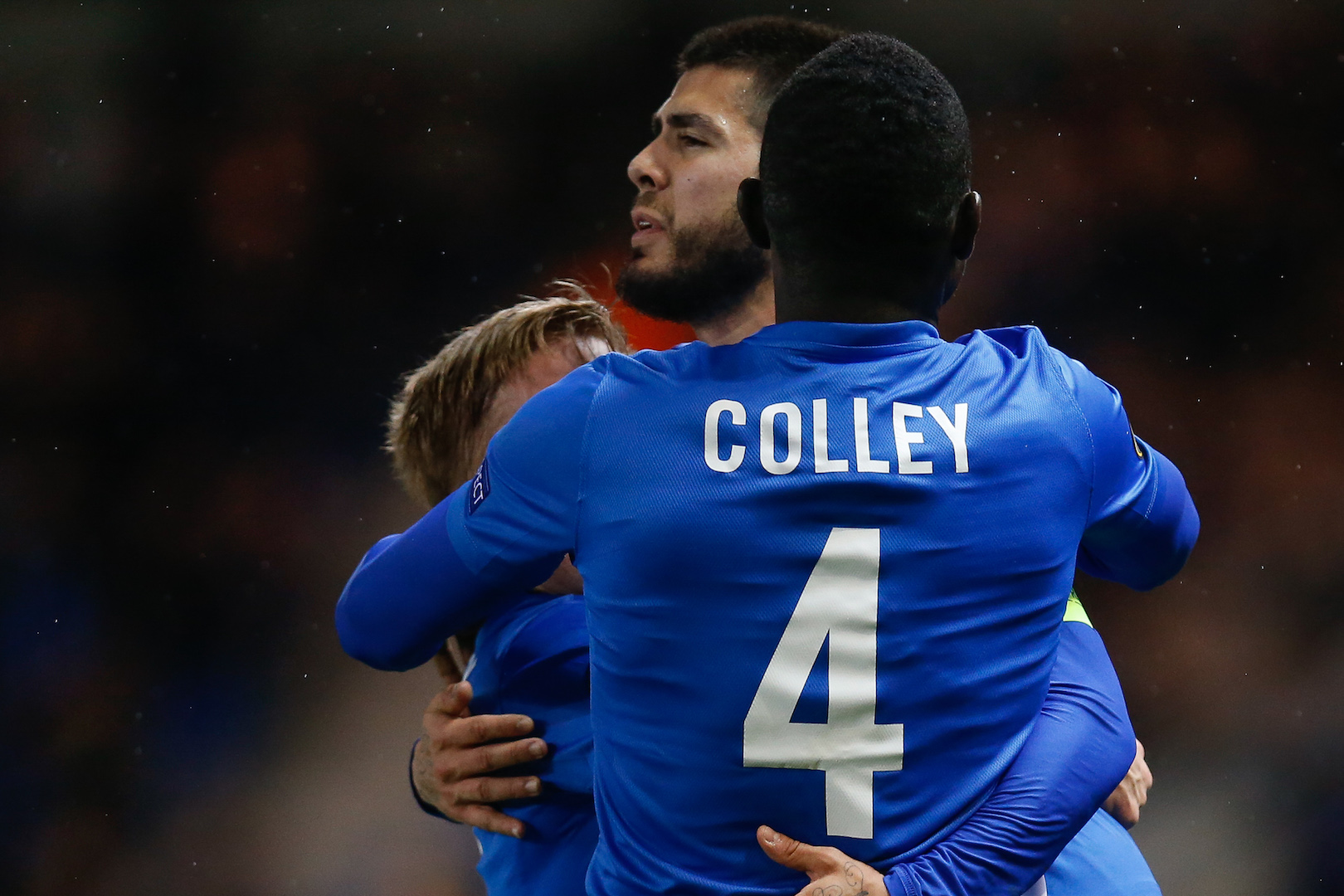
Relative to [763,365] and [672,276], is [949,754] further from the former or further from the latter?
[672,276]

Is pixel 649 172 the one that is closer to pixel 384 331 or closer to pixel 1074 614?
pixel 1074 614

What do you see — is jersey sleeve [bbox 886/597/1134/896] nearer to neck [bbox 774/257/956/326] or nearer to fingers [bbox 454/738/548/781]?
neck [bbox 774/257/956/326]

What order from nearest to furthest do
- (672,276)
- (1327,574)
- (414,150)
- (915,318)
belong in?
(915,318) → (672,276) → (1327,574) → (414,150)

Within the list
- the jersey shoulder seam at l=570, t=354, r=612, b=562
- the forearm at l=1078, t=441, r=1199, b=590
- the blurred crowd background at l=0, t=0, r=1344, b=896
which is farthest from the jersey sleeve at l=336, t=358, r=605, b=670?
the blurred crowd background at l=0, t=0, r=1344, b=896

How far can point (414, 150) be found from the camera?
5117mm

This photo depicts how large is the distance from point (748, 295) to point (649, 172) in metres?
0.28

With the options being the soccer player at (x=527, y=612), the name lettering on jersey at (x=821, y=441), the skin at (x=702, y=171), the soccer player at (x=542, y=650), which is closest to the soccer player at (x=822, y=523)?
the name lettering on jersey at (x=821, y=441)

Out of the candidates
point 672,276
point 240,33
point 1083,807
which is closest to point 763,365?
point 1083,807

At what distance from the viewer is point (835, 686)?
42.9 inches

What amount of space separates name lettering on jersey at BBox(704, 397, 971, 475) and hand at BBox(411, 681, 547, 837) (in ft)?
2.25

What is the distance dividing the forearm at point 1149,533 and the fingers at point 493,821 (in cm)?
84

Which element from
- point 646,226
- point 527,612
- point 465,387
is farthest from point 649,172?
point 527,612

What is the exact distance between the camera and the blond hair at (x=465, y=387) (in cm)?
198

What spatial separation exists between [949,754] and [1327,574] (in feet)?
14.2
